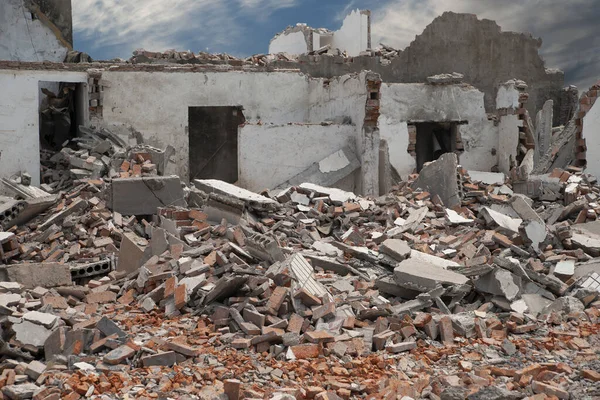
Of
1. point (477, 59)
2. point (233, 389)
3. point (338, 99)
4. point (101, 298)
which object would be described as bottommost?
point (233, 389)

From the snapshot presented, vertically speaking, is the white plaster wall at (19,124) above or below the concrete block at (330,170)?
above

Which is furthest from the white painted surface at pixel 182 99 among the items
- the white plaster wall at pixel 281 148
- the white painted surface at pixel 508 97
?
the white painted surface at pixel 508 97

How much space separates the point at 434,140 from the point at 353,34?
925 centimetres

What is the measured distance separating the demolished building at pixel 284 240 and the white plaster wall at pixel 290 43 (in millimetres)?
6327

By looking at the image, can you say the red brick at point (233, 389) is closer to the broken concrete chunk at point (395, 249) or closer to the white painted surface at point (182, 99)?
the broken concrete chunk at point (395, 249)

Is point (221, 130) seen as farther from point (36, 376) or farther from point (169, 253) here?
point (36, 376)

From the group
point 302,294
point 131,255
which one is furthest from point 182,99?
point 302,294

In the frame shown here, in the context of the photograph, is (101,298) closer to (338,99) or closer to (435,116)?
(338,99)

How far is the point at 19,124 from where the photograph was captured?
54.1 feet

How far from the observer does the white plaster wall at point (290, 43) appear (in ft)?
97.3

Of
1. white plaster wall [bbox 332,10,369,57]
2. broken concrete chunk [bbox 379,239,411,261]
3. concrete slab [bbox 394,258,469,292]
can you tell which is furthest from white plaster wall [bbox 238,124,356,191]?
white plaster wall [bbox 332,10,369,57]

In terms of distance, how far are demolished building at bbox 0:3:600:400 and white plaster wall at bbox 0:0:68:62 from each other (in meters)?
4.68

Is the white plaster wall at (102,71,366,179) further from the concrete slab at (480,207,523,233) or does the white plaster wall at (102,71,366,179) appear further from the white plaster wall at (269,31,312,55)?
the white plaster wall at (269,31,312,55)

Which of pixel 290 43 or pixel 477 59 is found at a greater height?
pixel 290 43
